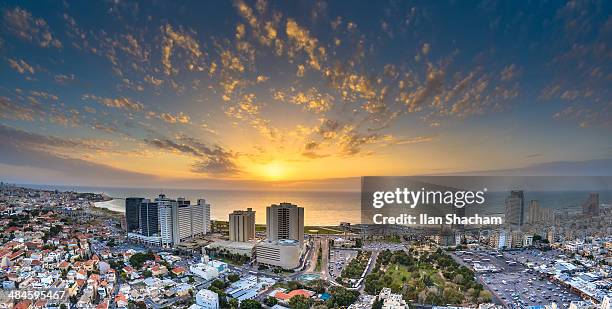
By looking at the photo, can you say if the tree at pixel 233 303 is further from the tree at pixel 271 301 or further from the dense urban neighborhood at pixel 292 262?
the tree at pixel 271 301

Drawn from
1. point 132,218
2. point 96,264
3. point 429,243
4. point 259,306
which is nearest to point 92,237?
point 132,218

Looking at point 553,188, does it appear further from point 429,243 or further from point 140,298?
point 140,298

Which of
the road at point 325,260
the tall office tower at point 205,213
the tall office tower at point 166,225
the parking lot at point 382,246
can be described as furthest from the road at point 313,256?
the tall office tower at point 166,225

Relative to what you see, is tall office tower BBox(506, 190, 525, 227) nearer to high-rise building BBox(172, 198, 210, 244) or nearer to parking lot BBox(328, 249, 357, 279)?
parking lot BBox(328, 249, 357, 279)

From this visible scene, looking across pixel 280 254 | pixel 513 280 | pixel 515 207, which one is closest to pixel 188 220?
pixel 280 254

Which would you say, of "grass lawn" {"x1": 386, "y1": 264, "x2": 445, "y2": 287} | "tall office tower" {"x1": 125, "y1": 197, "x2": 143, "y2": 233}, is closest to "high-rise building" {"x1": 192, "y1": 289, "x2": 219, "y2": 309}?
"grass lawn" {"x1": 386, "y1": 264, "x2": 445, "y2": 287}

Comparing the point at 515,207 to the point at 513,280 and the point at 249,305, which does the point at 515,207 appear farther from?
the point at 249,305
